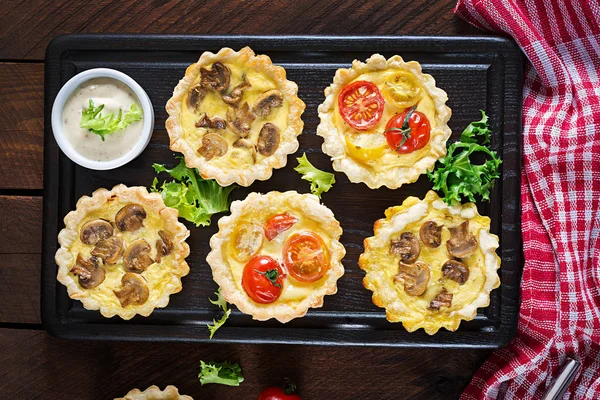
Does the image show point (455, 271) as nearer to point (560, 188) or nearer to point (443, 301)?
point (443, 301)

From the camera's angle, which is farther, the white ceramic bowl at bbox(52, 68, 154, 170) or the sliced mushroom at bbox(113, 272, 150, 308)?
the sliced mushroom at bbox(113, 272, 150, 308)

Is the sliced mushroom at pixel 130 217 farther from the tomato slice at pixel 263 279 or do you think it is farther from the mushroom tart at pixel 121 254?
the tomato slice at pixel 263 279

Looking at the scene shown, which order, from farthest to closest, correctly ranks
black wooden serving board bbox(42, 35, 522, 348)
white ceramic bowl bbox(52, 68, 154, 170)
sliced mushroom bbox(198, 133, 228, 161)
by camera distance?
black wooden serving board bbox(42, 35, 522, 348) < sliced mushroom bbox(198, 133, 228, 161) < white ceramic bowl bbox(52, 68, 154, 170)

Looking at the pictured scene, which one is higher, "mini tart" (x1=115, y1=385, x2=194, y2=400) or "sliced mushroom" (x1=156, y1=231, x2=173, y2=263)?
"sliced mushroom" (x1=156, y1=231, x2=173, y2=263)

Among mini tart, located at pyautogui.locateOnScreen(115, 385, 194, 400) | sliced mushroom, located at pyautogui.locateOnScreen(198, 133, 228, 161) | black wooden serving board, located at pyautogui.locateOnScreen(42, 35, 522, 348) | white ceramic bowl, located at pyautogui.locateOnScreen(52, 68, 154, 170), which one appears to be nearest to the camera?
white ceramic bowl, located at pyautogui.locateOnScreen(52, 68, 154, 170)

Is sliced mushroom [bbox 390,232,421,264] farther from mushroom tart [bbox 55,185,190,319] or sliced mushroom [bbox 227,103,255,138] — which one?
mushroom tart [bbox 55,185,190,319]

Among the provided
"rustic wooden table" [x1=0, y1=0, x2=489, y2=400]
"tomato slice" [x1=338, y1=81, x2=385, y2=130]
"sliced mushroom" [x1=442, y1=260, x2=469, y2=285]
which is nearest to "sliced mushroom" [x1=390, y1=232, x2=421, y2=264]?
"sliced mushroom" [x1=442, y1=260, x2=469, y2=285]

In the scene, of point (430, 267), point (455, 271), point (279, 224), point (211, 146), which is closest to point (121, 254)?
point (211, 146)
